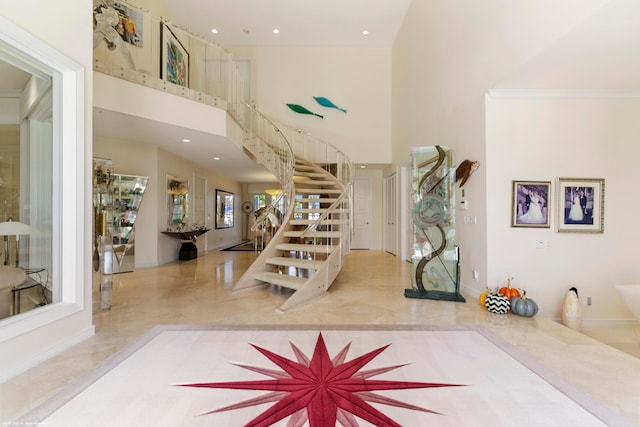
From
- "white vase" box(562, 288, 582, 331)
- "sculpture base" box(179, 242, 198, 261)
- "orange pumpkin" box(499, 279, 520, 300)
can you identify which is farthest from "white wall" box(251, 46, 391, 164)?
"white vase" box(562, 288, 582, 331)

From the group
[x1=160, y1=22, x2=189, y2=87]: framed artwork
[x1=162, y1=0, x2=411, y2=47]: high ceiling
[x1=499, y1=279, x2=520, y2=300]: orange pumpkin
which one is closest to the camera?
[x1=499, y1=279, x2=520, y2=300]: orange pumpkin

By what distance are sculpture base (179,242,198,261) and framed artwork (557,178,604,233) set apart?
7890mm

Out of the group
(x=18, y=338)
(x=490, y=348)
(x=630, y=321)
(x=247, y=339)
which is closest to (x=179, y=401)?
(x=247, y=339)

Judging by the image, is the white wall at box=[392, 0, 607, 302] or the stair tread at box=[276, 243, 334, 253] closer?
the white wall at box=[392, 0, 607, 302]

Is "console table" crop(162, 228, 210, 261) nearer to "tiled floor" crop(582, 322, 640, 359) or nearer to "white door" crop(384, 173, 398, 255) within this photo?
"white door" crop(384, 173, 398, 255)

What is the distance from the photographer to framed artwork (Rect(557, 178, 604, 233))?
3.73 m

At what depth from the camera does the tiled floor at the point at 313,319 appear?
6.79 feet

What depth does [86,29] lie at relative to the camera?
9.45 ft

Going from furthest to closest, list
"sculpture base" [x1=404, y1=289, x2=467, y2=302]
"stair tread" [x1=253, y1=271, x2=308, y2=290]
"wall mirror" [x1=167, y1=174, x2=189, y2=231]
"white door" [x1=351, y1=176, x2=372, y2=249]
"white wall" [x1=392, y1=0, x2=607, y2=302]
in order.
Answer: "white door" [x1=351, y1=176, x2=372, y2=249], "wall mirror" [x1=167, y1=174, x2=189, y2=231], "stair tread" [x1=253, y1=271, x2=308, y2=290], "sculpture base" [x1=404, y1=289, x2=467, y2=302], "white wall" [x1=392, y1=0, x2=607, y2=302]

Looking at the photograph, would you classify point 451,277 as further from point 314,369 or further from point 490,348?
point 314,369

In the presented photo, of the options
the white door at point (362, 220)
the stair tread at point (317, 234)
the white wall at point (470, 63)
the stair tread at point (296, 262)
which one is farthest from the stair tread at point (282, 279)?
the white door at point (362, 220)

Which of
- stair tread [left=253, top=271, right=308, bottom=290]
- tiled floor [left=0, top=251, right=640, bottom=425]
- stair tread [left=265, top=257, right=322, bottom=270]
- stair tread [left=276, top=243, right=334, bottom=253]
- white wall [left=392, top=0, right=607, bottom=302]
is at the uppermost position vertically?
white wall [left=392, top=0, right=607, bottom=302]

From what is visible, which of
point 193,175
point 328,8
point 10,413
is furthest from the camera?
point 193,175

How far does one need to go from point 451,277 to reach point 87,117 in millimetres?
5009
